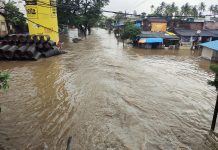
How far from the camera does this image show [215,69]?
25.6 feet

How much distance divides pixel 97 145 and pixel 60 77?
9.55 meters

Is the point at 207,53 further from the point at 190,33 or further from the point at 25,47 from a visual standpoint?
the point at 25,47

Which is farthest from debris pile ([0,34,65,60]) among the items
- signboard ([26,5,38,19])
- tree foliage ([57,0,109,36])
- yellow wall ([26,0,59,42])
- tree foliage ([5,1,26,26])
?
tree foliage ([57,0,109,36])

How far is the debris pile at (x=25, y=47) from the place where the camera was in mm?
20562

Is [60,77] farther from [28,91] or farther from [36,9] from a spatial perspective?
[36,9]

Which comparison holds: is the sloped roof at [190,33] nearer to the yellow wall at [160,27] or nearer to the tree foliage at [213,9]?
the yellow wall at [160,27]

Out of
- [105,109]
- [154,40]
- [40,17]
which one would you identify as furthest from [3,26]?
[105,109]

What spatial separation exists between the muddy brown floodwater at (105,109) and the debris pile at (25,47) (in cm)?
243

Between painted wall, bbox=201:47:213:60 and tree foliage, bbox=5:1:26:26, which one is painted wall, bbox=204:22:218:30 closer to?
painted wall, bbox=201:47:213:60

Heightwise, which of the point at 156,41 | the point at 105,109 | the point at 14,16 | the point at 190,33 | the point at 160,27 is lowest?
the point at 105,109

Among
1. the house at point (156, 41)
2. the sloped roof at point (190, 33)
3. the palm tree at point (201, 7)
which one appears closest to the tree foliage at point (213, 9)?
the palm tree at point (201, 7)

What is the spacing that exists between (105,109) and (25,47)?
14263 millimetres

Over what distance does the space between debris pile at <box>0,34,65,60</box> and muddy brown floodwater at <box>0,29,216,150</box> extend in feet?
7.99

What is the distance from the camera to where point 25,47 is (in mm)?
21188
